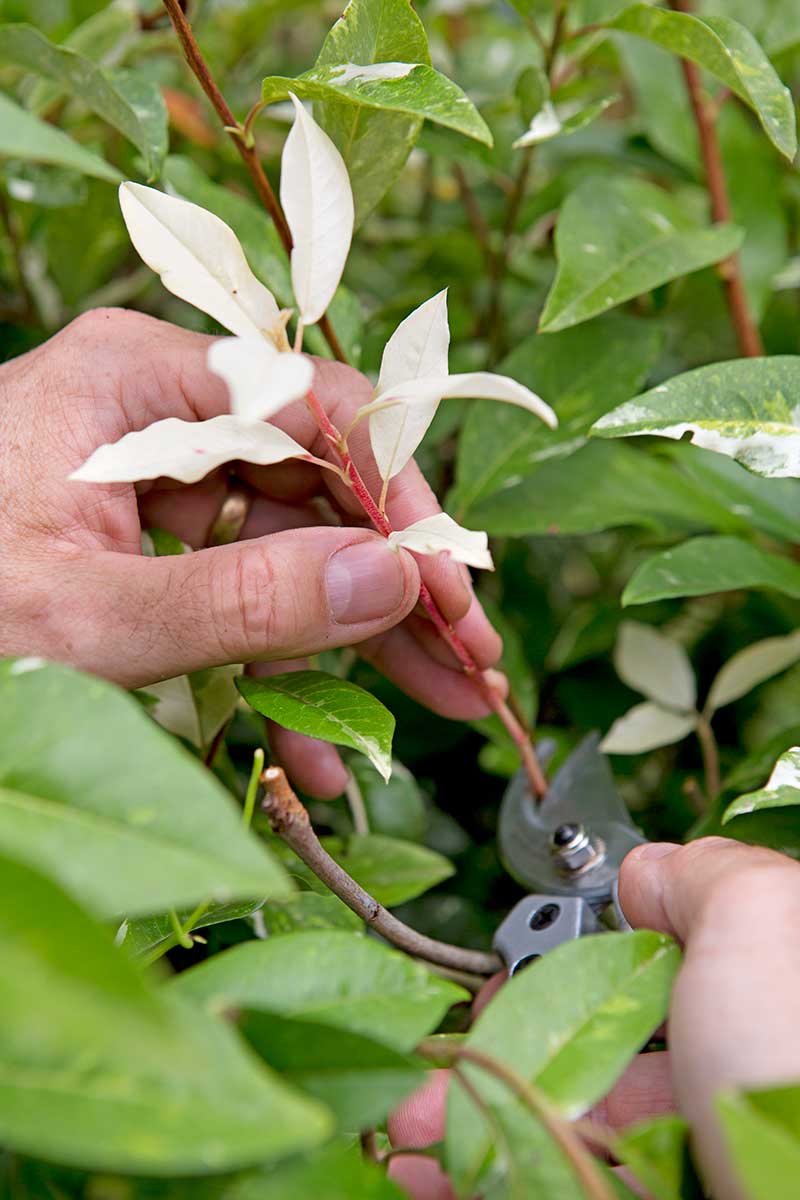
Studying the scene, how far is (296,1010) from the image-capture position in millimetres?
430

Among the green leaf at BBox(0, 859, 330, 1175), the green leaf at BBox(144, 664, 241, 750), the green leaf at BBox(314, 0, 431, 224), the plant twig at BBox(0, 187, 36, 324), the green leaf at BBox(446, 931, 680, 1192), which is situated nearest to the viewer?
the green leaf at BBox(0, 859, 330, 1175)

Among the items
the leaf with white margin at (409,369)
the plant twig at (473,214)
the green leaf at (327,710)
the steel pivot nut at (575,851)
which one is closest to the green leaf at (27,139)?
the leaf with white margin at (409,369)

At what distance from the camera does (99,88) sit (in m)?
0.73

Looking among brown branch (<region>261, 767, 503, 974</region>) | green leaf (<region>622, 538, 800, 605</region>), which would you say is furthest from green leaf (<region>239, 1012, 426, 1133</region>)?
green leaf (<region>622, 538, 800, 605</region>)

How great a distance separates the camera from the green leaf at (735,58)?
2.16ft

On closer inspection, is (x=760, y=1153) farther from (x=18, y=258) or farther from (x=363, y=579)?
(x=18, y=258)

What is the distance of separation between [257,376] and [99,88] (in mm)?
429

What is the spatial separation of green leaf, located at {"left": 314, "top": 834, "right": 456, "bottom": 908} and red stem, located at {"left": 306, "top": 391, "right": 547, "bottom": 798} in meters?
0.10

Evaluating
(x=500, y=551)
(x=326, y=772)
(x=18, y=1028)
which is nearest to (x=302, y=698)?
(x=326, y=772)

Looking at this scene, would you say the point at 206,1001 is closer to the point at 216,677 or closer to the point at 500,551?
the point at 216,677

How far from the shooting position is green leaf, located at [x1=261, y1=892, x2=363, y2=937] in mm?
711

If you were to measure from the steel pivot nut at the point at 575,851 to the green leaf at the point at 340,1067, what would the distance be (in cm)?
34

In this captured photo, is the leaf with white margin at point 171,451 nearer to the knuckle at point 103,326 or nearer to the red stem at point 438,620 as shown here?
the red stem at point 438,620

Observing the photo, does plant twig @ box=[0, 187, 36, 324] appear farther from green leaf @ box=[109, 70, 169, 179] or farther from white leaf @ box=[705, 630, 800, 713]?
white leaf @ box=[705, 630, 800, 713]
